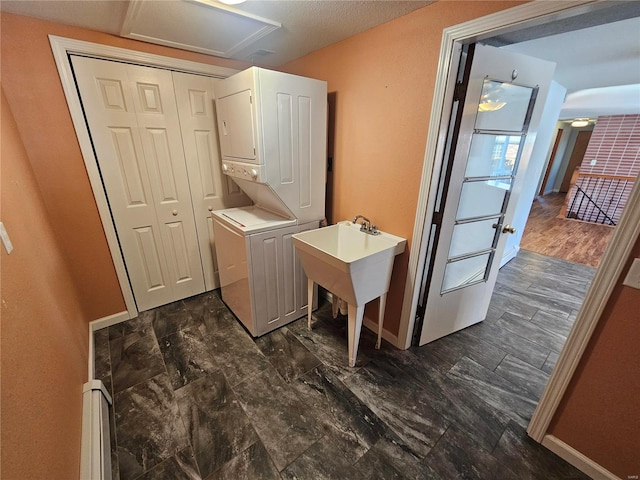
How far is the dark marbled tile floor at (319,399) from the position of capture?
1292mm

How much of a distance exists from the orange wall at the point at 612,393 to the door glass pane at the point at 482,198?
84cm

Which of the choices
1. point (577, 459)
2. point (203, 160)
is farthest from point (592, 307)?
point (203, 160)

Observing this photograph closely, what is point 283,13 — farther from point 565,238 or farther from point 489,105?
point 565,238

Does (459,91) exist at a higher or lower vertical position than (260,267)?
higher

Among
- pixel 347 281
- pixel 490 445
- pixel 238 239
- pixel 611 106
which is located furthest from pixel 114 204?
pixel 611 106

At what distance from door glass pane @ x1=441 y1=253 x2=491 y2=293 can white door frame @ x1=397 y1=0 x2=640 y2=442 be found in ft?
0.99

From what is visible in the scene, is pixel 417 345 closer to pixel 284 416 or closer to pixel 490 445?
pixel 490 445

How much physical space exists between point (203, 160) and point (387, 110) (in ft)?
5.40

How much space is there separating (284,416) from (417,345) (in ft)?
3.72

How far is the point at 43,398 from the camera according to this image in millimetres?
960

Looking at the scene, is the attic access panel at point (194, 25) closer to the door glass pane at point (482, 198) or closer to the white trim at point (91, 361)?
the door glass pane at point (482, 198)

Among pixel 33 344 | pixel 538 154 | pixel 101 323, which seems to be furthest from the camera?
pixel 538 154

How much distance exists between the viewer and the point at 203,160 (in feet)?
7.74

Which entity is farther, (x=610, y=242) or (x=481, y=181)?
(x=481, y=181)
